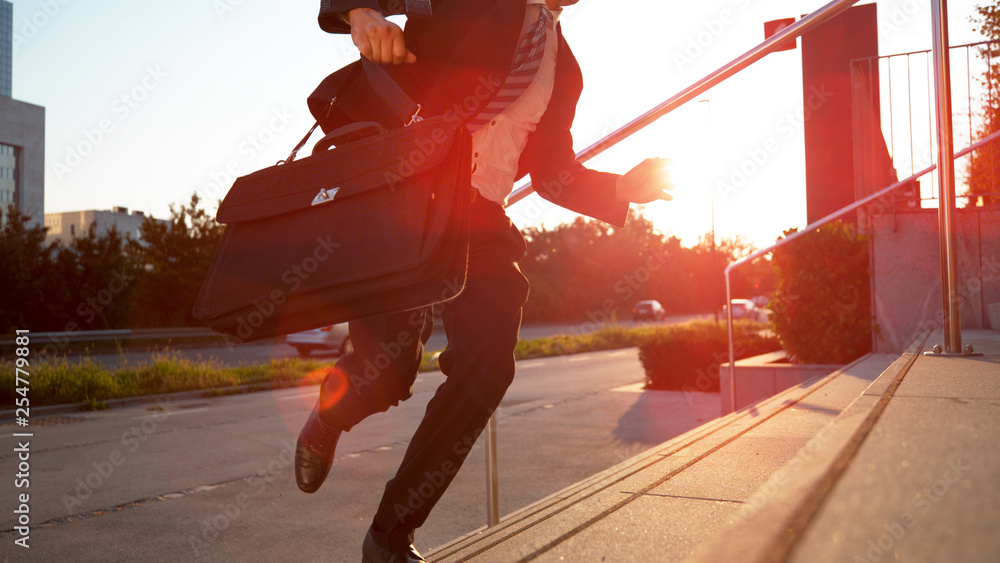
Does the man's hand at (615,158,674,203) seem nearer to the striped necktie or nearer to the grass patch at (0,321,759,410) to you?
the striped necktie

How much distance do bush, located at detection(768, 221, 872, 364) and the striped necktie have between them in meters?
6.58

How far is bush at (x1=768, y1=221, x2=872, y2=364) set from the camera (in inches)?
284

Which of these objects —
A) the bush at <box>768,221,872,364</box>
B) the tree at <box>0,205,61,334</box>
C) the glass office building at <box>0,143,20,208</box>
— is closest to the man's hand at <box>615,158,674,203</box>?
the bush at <box>768,221,872,364</box>

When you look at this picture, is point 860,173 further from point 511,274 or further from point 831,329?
point 511,274

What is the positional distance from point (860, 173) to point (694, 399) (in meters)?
3.81

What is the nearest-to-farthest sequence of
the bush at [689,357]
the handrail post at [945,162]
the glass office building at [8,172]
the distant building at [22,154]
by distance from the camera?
the handrail post at [945,162] → the bush at [689,357] → the distant building at [22,154] → the glass office building at [8,172]

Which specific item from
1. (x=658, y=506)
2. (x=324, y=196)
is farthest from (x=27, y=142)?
(x=658, y=506)

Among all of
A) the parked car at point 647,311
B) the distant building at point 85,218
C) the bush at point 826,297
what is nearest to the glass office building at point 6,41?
the distant building at point 85,218

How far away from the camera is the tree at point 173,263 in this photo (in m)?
27.6

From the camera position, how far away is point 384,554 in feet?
4.85

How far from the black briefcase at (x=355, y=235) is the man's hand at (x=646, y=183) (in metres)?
0.56

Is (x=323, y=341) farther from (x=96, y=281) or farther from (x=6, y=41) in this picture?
(x=6, y=41)

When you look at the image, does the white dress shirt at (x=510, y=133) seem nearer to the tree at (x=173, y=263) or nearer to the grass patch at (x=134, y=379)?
the grass patch at (x=134, y=379)

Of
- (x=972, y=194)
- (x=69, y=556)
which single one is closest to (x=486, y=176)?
(x=69, y=556)
